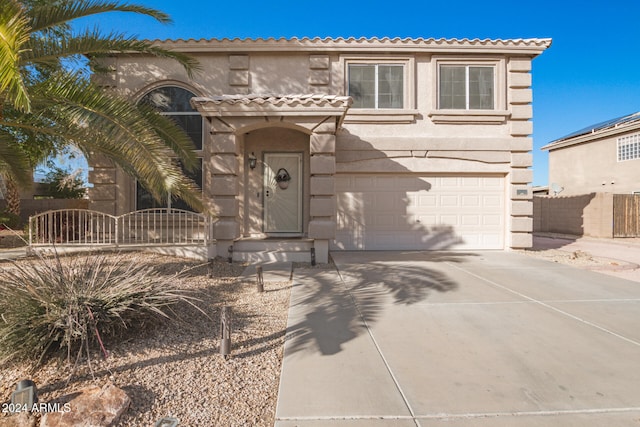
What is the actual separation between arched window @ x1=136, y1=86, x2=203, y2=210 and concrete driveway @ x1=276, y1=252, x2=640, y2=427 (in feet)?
20.5

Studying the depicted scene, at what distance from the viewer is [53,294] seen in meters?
3.57

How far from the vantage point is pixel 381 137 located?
10664 mm

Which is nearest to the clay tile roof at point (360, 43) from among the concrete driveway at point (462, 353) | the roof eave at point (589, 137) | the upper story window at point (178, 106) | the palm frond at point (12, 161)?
the upper story window at point (178, 106)

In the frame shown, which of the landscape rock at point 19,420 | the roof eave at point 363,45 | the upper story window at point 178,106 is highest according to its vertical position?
the roof eave at point 363,45

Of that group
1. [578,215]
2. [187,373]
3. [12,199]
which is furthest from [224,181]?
[578,215]

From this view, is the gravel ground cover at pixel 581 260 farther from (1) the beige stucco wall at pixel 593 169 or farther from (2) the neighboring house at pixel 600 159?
(1) the beige stucco wall at pixel 593 169

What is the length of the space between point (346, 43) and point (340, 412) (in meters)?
10.1

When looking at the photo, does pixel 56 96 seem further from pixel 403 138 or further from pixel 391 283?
pixel 403 138

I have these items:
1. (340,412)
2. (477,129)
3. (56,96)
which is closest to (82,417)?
(340,412)

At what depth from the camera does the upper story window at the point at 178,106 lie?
10742 mm

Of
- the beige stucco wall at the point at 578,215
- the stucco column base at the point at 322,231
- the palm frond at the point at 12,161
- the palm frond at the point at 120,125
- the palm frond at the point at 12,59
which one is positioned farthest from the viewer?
the beige stucco wall at the point at 578,215

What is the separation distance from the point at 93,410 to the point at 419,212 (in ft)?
31.6

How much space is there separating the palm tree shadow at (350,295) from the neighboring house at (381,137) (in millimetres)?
2088

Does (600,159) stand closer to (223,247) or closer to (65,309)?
(223,247)
